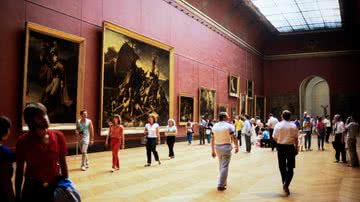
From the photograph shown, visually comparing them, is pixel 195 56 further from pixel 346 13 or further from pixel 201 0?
pixel 346 13

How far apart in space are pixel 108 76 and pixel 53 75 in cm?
307

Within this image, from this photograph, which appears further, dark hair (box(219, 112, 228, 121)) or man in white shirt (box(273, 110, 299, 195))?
dark hair (box(219, 112, 228, 121))

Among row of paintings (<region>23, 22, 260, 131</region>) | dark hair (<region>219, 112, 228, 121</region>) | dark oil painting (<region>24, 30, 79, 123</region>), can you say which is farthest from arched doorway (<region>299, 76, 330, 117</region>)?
dark hair (<region>219, 112, 228, 121</region>)

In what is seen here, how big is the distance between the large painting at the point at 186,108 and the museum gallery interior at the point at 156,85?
127 mm

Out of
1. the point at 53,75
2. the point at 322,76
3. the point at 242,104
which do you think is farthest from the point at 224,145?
the point at 322,76

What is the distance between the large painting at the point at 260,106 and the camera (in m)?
36.1

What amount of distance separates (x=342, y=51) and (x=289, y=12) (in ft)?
28.3

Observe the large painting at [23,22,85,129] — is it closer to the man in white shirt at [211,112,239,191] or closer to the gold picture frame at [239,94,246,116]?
the man in white shirt at [211,112,239,191]

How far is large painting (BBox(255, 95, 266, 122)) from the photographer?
118ft

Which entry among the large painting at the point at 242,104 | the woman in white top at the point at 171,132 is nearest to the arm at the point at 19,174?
the woman in white top at the point at 171,132

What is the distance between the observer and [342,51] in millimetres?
35875

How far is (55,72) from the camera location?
41.1ft

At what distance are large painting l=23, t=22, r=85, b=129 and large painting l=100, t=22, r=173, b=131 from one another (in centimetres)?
146

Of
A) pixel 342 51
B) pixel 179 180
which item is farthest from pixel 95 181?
pixel 342 51
